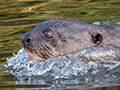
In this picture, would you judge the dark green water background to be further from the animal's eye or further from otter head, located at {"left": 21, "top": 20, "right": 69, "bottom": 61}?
the animal's eye

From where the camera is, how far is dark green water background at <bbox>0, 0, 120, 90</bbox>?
7.05 metres

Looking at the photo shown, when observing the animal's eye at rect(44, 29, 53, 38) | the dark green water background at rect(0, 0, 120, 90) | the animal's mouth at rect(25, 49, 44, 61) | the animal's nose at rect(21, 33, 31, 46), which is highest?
the dark green water background at rect(0, 0, 120, 90)

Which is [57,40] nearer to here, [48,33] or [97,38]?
[48,33]

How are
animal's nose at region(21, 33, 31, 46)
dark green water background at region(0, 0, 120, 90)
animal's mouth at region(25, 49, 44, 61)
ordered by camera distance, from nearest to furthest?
animal's nose at region(21, 33, 31, 46) < animal's mouth at region(25, 49, 44, 61) < dark green water background at region(0, 0, 120, 90)

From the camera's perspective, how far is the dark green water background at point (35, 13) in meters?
7.05

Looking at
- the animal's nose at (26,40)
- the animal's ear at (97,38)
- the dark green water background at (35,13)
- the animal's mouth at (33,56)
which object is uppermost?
the dark green water background at (35,13)

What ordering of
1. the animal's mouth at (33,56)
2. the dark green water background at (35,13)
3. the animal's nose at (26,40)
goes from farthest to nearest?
the dark green water background at (35,13), the animal's mouth at (33,56), the animal's nose at (26,40)

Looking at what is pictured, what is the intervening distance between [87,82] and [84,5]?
558 centimetres

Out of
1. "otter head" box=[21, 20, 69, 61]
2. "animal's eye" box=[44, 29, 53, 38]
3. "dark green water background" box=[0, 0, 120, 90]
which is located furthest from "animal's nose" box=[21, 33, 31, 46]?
"dark green water background" box=[0, 0, 120, 90]

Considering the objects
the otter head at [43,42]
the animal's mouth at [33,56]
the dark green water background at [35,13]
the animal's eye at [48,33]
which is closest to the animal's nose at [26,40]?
the otter head at [43,42]

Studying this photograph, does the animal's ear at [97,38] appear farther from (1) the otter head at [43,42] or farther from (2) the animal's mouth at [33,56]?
(2) the animal's mouth at [33,56]

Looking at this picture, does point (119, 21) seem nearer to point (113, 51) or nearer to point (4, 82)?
point (113, 51)

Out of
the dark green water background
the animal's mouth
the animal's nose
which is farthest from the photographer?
the dark green water background

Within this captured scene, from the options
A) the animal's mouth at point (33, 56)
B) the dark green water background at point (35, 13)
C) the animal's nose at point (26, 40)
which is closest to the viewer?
the animal's nose at point (26, 40)
